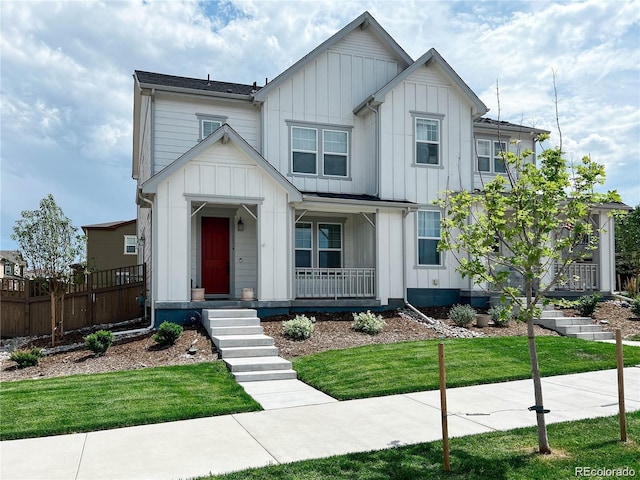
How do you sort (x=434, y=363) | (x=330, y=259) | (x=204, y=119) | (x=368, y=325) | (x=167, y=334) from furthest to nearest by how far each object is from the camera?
(x=330, y=259) < (x=204, y=119) < (x=368, y=325) < (x=167, y=334) < (x=434, y=363)

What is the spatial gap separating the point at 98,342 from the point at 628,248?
25840 millimetres

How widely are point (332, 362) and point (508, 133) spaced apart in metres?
13.3

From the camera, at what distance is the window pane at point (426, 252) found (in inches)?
675

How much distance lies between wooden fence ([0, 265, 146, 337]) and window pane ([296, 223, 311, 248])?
5155mm

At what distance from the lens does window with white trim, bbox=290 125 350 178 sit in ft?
55.4

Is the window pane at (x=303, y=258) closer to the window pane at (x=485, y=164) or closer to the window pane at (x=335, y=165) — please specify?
the window pane at (x=335, y=165)

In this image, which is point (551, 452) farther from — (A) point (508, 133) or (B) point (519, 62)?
(A) point (508, 133)

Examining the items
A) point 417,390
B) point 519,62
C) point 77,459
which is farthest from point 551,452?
point 519,62

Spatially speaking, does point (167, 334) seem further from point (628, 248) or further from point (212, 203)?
point (628, 248)

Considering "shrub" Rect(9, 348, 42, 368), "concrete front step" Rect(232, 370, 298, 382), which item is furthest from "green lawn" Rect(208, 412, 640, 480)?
"shrub" Rect(9, 348, 42, 368)

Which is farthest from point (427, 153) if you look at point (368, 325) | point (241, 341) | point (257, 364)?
point (257, 364)

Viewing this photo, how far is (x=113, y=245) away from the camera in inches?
1238

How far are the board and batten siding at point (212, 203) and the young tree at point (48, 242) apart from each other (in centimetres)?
251

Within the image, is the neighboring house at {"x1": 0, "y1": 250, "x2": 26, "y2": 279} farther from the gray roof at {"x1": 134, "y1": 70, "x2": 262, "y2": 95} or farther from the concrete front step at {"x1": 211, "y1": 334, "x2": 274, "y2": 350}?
the concrete front step at {"x1": 211, "y1": 334, "x2": 274, "y2": 350}
